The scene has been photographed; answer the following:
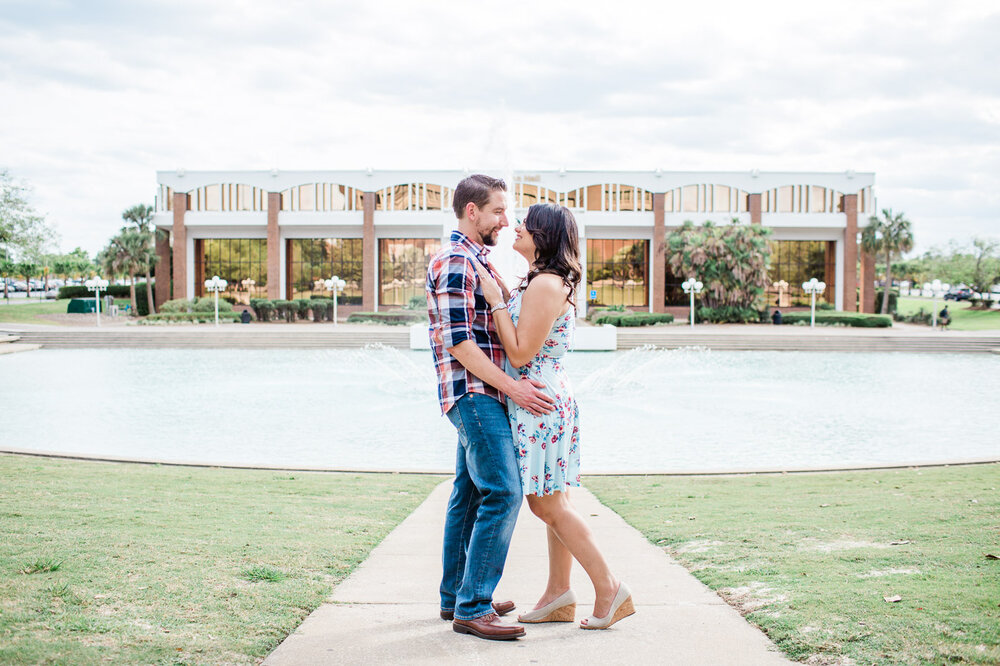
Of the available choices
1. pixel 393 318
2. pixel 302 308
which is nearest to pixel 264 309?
pixel 302 308

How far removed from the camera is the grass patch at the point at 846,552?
3240 mm

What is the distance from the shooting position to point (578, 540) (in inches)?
143

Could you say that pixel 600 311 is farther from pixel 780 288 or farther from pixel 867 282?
pixel 867 282

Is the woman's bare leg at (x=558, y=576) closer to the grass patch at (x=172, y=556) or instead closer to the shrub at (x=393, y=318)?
the grass patch at (x=172, y=556)

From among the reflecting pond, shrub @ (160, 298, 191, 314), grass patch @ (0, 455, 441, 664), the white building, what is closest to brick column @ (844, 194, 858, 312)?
the white building

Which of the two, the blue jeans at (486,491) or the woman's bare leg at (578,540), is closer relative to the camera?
the blue jeans at (486,491)

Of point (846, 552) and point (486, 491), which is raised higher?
point (486, 491)

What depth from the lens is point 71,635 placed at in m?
3.17

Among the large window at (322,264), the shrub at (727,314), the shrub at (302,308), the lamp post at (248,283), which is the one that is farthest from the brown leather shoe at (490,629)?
the lamp post at (248,283)

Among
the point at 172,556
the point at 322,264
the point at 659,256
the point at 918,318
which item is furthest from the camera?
the point at 322,264

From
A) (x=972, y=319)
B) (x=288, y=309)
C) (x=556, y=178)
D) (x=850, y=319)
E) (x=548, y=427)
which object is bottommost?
(x=972, y=319)

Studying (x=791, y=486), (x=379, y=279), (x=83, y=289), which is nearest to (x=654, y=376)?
(x=791, y=486)

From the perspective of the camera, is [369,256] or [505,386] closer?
[505,386]

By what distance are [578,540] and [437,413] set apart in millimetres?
10465
